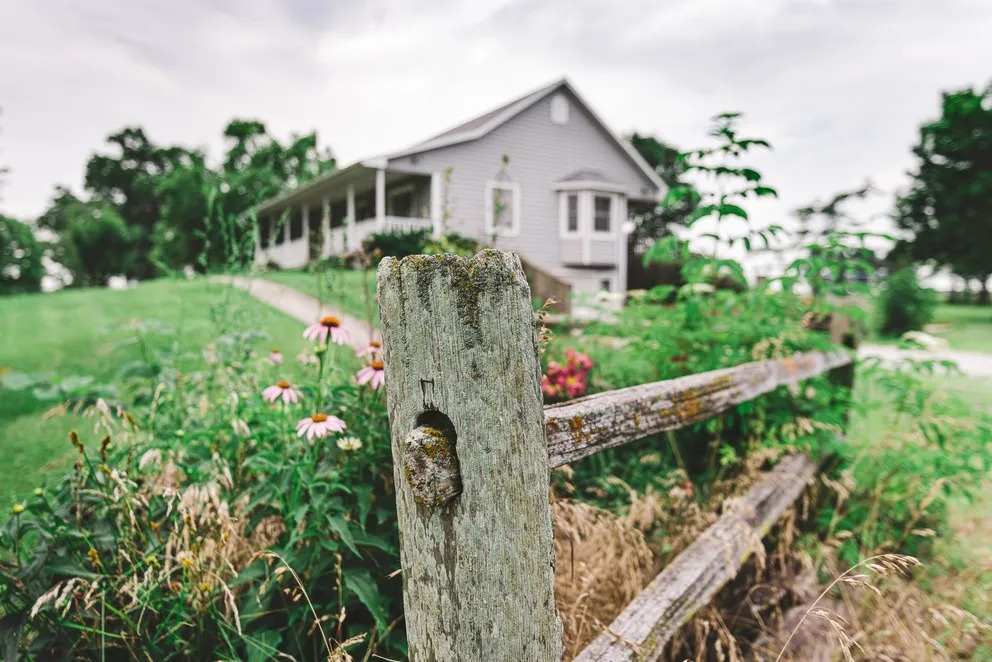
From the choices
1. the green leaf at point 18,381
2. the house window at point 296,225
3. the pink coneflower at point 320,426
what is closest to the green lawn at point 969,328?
the pink coneflower at point 320,426

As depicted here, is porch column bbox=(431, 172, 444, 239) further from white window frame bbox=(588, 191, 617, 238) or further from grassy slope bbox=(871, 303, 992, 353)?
grassy slope bbox=(871, 303, 992, 353)

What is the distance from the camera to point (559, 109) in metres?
18.3

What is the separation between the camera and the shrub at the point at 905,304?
1809cm

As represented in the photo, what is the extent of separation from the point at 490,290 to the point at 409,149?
15.2 metres

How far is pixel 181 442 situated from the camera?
86.7 inches

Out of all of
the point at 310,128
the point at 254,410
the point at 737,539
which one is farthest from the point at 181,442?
the point at 310,128

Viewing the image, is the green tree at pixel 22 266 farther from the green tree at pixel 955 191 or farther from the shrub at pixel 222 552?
the green tree at pixel 955 191

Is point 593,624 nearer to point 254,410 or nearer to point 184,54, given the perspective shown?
point 254,410

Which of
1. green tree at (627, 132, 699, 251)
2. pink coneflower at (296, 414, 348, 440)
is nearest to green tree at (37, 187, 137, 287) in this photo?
green tree at (627, 132, 699, 251)

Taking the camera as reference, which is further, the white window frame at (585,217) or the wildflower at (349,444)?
the white window frame at (585,217)

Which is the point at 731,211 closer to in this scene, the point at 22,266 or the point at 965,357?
the point at 965,357

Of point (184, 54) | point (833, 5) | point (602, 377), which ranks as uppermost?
point (184, 54)

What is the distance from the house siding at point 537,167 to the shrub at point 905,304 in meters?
8.48

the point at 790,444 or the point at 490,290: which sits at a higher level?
the point at 490,290
